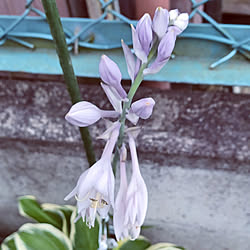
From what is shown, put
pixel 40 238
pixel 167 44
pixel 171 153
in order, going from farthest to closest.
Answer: pixel 40 238 → pixel 171 153 → pixel 167 44

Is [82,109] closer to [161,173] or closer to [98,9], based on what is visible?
[161,173]

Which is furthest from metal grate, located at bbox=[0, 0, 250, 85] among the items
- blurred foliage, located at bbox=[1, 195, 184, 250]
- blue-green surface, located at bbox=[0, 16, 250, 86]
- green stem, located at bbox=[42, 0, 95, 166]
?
blurred foliage, located at bbox=[1, 195, 184, 250]

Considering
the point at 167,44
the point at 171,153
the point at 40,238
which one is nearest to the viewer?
the point at 167,44

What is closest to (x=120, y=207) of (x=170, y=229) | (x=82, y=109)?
(x=82, y=109)

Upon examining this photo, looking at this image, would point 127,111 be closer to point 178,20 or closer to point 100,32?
point 178,20

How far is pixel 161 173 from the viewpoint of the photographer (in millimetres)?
819

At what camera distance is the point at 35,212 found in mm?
958

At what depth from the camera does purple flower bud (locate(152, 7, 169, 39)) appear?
39cm

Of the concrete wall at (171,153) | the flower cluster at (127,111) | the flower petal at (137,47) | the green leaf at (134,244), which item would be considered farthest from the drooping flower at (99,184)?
the green leaf at (134,244)

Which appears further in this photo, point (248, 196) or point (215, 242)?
point (215, 242)

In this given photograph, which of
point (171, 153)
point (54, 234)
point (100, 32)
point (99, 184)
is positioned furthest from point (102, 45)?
point (54, 234)

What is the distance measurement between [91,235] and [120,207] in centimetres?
42

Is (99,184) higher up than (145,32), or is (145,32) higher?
(145,32)

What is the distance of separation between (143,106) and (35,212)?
0.70m
